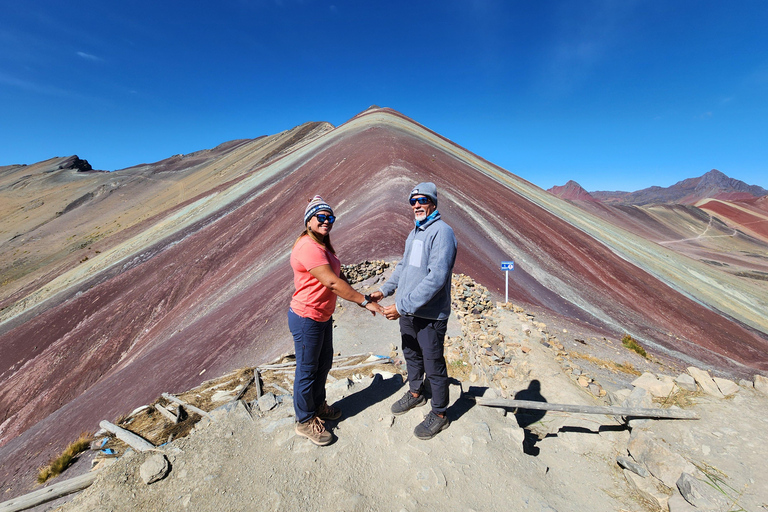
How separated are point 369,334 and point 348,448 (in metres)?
3.70

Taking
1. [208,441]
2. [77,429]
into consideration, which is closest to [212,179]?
[77,429]

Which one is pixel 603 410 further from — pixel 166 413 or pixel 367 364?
pixel 166 413

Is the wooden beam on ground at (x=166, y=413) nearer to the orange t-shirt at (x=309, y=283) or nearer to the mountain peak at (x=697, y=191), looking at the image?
the orange t-shirt at (x=309, y=283)

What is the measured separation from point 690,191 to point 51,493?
223 m

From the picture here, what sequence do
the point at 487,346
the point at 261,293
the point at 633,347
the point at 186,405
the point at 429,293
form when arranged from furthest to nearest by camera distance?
1. the point at 261,293
2. the point at 633,347
3. the point at 487,346
4. the point at 186,405
5. the point at 429,293

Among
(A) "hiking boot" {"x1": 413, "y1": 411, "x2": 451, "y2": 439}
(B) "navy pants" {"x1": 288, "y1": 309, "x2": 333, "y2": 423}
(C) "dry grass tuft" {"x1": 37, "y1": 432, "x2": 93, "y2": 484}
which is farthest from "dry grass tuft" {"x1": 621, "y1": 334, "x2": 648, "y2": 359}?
(C) "dry grass tuft" {"x1": 37, "y1": 432, "x2": 93, "y2": 484}

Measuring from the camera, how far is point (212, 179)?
5384cm

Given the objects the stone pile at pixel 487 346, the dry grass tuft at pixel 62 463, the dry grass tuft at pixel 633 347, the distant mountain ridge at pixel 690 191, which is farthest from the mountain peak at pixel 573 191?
the dry grass tuft at pixel 62 463

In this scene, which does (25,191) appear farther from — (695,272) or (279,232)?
(695,272)

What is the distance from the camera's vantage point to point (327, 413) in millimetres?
3098

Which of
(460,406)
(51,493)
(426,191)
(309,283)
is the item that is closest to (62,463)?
(51,493)

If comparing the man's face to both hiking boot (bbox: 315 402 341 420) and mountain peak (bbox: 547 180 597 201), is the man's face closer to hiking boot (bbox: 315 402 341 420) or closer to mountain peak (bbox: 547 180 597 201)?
hiking boot (bbox: 315 402 341 420)

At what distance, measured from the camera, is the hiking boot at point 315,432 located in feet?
9.15

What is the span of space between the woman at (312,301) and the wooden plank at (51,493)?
162cm
